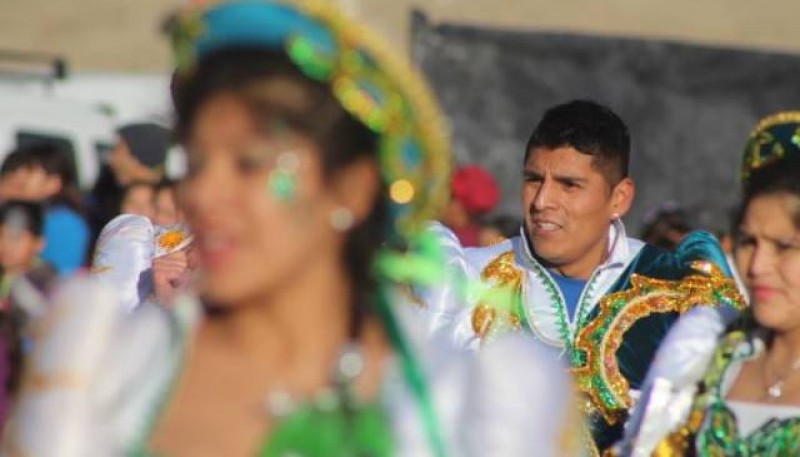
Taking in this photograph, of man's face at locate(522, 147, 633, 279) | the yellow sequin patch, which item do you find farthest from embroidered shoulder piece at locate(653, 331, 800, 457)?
man's face at locate(522, 147, 633, 279)

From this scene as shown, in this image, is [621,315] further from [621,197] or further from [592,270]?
[621,197]

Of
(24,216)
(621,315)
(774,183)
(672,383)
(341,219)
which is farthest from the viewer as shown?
(24,216)

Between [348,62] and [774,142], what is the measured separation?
83.6 inches

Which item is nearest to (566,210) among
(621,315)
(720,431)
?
(621,315)

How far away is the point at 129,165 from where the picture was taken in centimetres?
1116

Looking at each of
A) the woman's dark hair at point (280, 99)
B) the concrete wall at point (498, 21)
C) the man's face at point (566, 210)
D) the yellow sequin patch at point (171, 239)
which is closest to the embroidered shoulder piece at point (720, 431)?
the woman's dark hair at point (280, 99)

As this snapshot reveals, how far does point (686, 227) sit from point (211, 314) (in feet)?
26.2

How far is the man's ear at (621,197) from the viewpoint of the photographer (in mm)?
7547

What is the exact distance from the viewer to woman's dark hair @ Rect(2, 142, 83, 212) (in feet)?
35.1

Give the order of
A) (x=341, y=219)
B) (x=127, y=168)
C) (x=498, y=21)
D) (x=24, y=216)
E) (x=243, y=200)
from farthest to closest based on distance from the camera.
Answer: (x=498, y=21), (x=127, y=168), (x=24, y=216), (x=341, y=219), (x=243, y=200)

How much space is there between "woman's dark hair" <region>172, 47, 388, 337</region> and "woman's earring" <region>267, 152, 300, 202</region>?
0.04m

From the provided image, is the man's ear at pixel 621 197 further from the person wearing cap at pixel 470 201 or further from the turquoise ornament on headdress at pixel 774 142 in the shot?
the person wearing cap at pixel 470 201

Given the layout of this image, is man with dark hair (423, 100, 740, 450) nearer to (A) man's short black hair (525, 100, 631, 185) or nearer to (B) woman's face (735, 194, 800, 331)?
(A) man's short black hair (525, 100, 631, 185)

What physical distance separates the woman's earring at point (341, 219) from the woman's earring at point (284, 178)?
0.32 feet
